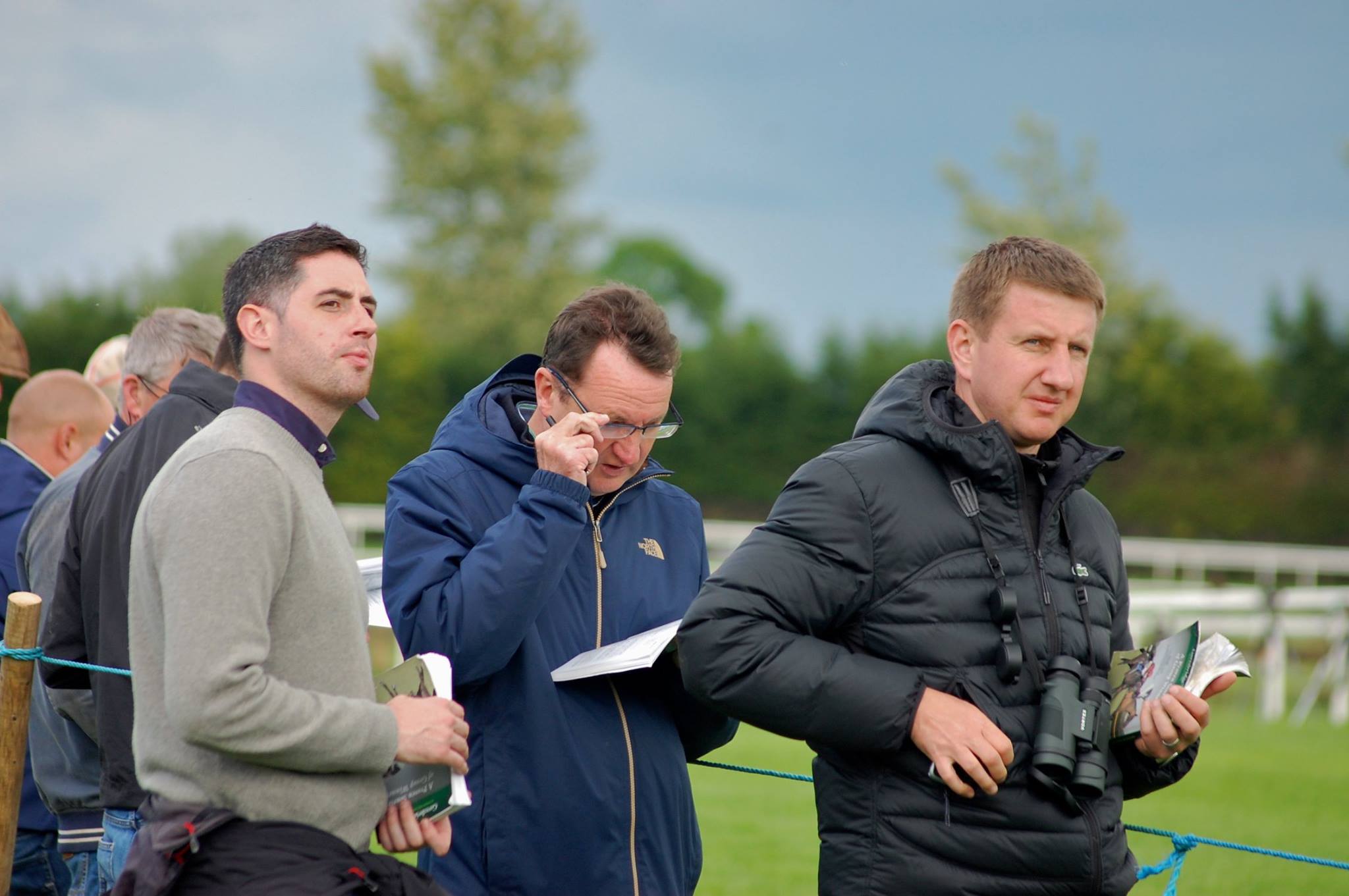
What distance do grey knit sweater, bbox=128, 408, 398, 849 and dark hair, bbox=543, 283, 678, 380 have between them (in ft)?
3.11

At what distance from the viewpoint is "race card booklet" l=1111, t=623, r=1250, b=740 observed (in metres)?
2.74

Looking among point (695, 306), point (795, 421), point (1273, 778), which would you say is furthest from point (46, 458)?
point (695, 306)

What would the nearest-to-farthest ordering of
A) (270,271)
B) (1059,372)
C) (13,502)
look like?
(270,271) → (1059,372) → (13,502)

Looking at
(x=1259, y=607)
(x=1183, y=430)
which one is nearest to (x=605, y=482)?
(x=1259, y=607)

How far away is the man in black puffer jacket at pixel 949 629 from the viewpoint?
2.64 meters

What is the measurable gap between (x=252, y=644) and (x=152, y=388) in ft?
8.02

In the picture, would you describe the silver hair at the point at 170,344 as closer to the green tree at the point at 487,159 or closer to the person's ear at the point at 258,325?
the person's ear at the point at 258,325

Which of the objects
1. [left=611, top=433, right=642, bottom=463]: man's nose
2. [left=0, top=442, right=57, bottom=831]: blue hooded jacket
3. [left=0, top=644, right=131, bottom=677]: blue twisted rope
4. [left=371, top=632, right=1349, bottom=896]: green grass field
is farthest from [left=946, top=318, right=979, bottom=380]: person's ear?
[left=371, top=632, right=1349, bottom=896]: green grass field

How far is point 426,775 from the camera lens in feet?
8.65

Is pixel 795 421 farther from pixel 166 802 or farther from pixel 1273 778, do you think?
pixel 166 802

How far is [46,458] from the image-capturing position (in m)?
5.29

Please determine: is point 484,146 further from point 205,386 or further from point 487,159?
point 205,386

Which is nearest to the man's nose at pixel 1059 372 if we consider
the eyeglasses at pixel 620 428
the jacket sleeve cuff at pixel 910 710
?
the jacket sleeve cuff at pixel 910 710

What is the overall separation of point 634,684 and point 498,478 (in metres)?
0.59
